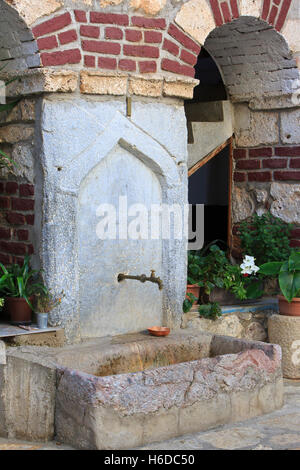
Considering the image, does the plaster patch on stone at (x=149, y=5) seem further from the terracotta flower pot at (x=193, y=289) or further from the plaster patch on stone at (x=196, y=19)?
the terracotta flower pot at (x=193, y=289)

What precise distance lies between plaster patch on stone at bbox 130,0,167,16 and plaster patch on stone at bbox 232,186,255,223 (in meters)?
1.79

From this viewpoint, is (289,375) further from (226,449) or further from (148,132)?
(148,132)

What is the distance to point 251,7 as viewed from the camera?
488cm

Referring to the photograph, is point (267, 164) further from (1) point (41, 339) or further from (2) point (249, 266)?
(1) point (41, 339)

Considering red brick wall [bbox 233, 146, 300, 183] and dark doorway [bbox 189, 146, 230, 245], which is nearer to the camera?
red brick wall [bbox 233, 146, 300, 183]

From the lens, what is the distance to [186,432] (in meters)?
3.72

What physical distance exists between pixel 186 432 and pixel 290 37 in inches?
116

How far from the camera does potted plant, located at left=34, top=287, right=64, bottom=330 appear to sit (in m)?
4.07

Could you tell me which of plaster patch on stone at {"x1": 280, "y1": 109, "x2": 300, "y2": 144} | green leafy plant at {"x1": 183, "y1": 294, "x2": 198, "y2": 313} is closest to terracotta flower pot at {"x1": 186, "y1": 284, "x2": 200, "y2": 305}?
green leafy plant at {"x1": 183, "y1": 294, "x2": 198, "y2": 313}

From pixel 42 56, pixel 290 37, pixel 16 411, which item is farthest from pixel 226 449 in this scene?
pixel 290 37

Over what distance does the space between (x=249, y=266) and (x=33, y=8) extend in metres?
2.31

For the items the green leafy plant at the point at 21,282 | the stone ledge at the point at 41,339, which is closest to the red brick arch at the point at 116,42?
the green leafy plant at the point at 21,282

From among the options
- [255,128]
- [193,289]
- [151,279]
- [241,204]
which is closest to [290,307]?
[193,289]

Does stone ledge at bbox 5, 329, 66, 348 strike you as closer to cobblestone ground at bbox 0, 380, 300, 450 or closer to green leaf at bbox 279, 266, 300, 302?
cobblestone ground at bbox 0, 380, 300, 450
